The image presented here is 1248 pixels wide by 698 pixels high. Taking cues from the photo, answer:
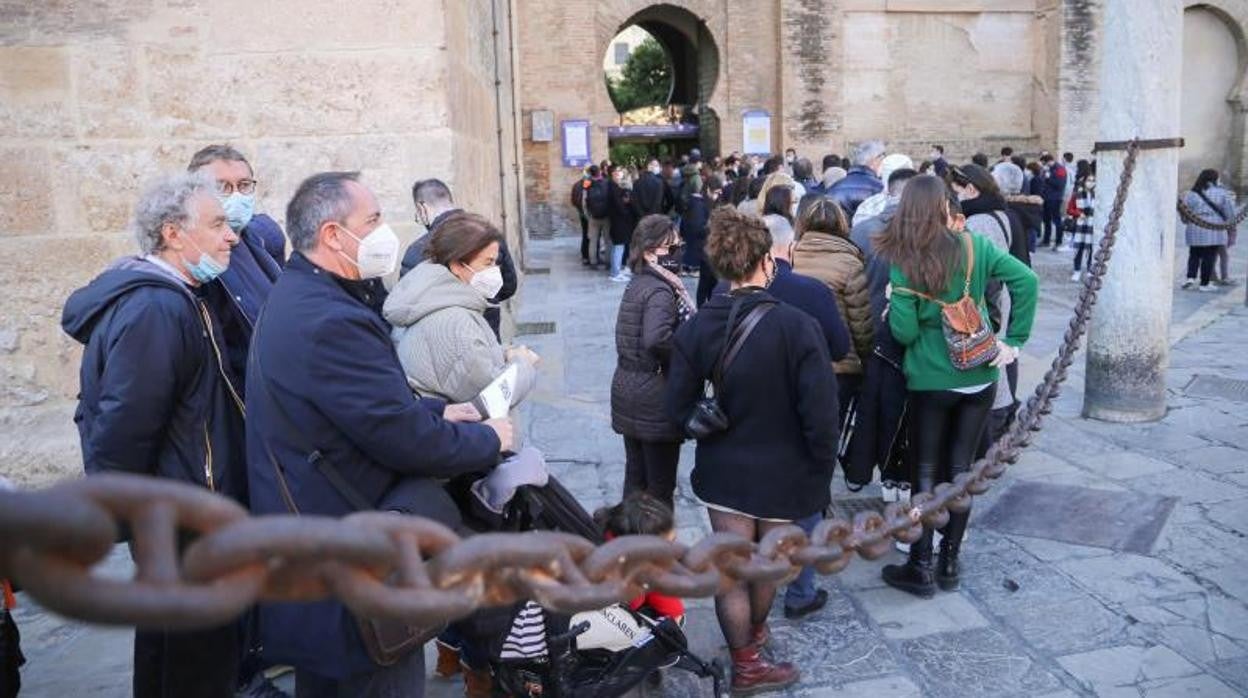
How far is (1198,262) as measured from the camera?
1256cm

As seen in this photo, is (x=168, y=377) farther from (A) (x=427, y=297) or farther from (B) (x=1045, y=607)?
(B) (x=1045, y=607)

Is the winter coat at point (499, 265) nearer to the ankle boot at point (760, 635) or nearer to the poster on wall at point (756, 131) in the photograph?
the ankle boot at point (760, 635)

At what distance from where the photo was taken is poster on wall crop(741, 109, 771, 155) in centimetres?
2306

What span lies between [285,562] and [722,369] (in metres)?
2.53

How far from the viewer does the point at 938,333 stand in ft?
13.7

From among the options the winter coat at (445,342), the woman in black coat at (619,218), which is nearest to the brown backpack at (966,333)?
the winter coat at (445,342)

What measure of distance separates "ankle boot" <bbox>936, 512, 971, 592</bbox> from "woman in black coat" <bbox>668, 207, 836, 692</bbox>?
91 cm

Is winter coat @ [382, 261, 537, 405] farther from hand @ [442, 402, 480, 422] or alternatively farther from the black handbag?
the black handbag

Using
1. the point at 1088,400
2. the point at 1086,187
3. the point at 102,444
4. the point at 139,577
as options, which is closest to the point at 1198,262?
the point at 1086,187

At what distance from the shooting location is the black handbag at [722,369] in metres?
3.49

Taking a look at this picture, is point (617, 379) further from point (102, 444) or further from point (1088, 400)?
point (1088, 400)

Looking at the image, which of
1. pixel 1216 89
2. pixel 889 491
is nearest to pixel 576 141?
pixel 1216 89

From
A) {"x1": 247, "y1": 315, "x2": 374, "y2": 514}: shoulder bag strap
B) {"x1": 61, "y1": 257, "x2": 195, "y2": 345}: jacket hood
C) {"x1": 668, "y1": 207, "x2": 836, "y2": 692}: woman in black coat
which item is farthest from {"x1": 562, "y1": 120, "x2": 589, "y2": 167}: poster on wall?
{"x1": 247, "y1": 315, "x2": 374, "y2": 514}: shoulder bag strap

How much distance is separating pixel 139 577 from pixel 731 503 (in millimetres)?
2719
